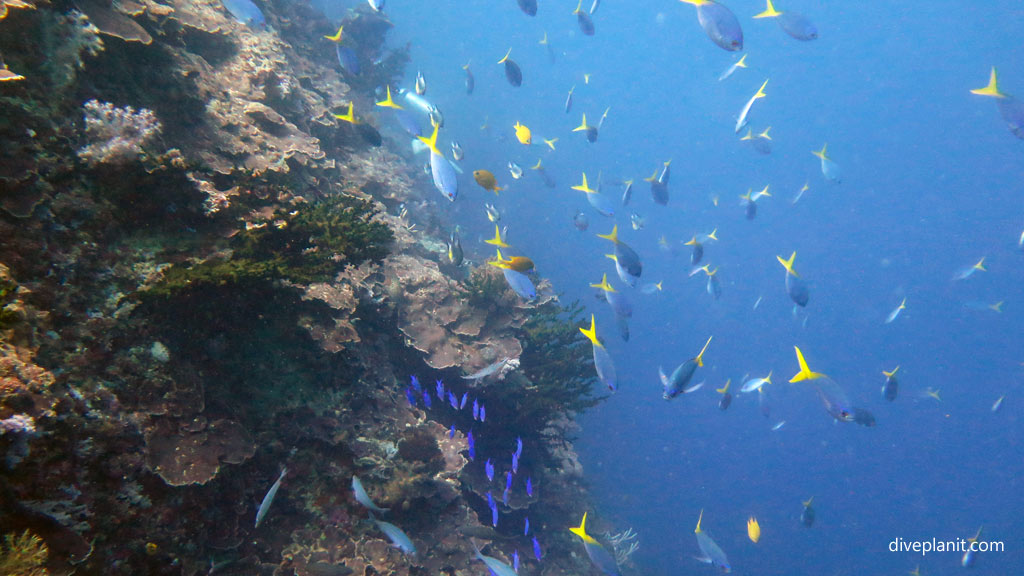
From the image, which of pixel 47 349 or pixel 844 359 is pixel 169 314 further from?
pixel 844 359

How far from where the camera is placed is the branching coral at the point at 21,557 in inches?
50.7

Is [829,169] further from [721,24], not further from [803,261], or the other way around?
[803,261]

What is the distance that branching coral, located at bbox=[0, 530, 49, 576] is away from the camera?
1.29 meters

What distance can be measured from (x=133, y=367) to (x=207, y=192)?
4.76 feet

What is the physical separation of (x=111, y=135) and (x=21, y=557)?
2.46 m

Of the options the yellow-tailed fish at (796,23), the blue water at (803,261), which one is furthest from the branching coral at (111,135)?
the blue water at (803,261)

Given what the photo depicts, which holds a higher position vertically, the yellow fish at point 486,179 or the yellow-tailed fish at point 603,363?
the yellow fish at point 486,179

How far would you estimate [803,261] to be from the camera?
224ft

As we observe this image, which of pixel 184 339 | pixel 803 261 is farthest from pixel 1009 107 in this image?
pixel 803 261

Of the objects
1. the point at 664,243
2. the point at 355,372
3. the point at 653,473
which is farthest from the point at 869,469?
the point at 355,372

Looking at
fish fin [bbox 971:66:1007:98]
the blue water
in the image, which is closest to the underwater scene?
fish fin [bbox 971:66:1007:98]

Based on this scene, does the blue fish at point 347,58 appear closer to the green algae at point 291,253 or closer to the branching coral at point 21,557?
the green algae at point 291,253

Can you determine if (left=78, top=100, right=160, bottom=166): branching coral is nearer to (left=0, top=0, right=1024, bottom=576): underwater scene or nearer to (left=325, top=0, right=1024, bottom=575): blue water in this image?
(left=0, top=0, right=1024, bottom=576): underwater scene

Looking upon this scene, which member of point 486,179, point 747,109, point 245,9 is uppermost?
point 747,109
